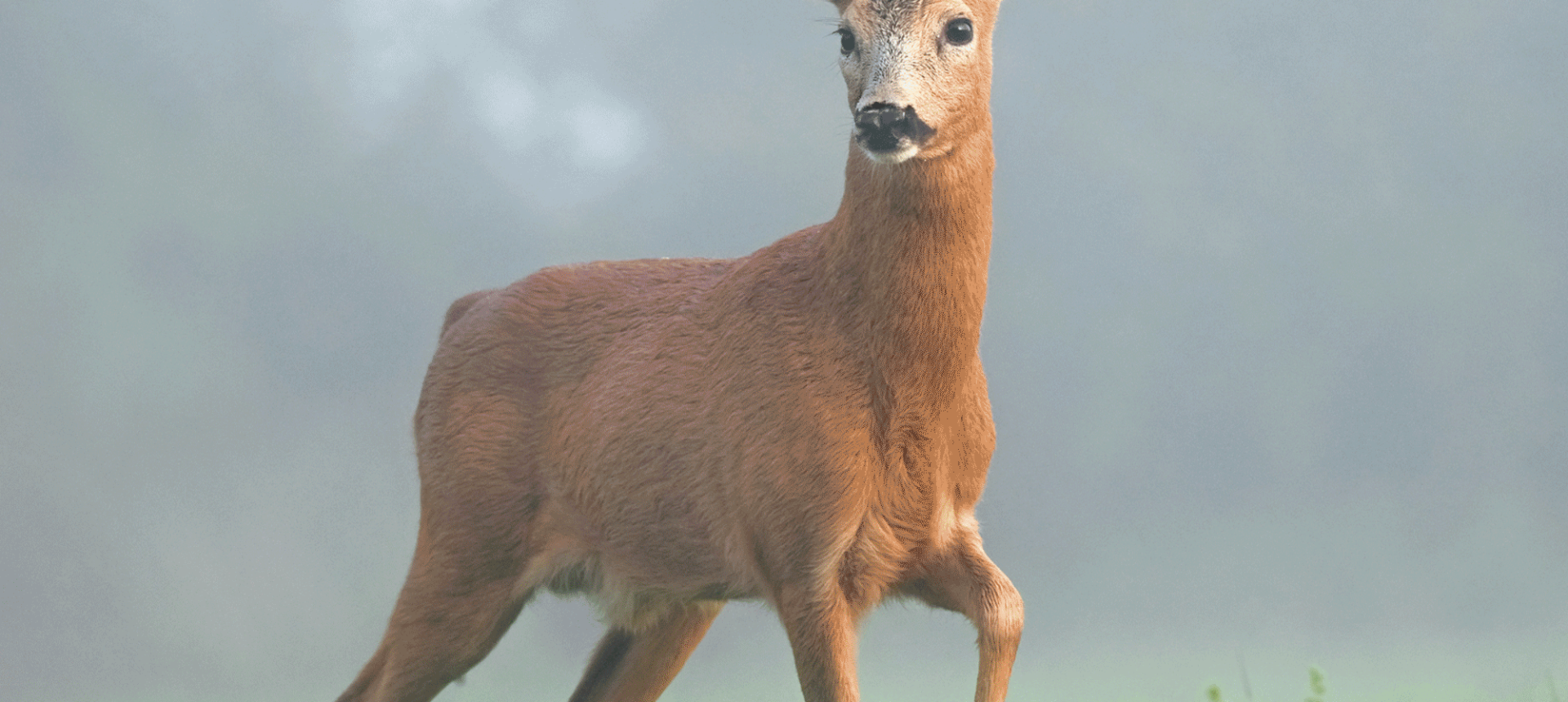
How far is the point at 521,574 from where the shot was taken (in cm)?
596

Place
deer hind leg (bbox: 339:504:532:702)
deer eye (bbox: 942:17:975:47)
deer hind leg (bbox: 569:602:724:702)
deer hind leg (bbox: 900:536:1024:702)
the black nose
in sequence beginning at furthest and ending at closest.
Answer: deer hind leg (bbox: 569:602:724:702), deer hind leg (bbox: 339:504:532:702), deer hind leg (bbox: 900:536:1024:702), deer eye (bbox: 942:17:975:47), the black nose

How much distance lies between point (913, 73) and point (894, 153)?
10.1 inches

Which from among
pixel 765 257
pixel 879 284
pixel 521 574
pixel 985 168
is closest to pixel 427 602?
pixel 521 574

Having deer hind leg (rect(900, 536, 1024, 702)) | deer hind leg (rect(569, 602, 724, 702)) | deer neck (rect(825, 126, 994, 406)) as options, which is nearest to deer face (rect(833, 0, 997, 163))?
deer neck (rect(825, 126, 994, 406))

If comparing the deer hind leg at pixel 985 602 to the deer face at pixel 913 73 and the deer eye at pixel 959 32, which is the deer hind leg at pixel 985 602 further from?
the deer eye at pixel 959 32

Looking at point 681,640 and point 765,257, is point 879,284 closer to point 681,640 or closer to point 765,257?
point 765,257

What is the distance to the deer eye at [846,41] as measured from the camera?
4848mm

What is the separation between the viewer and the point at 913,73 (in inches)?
183

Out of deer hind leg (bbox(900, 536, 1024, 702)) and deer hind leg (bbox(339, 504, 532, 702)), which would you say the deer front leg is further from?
deer hind leg (bbox(339, 504, 532, 702))

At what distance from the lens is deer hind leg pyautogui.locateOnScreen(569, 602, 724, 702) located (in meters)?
6.38

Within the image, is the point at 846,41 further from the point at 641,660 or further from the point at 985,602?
the point at 641,660

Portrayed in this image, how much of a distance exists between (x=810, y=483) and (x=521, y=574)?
154 cm

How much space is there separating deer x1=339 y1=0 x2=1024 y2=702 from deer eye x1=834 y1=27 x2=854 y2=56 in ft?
0.04

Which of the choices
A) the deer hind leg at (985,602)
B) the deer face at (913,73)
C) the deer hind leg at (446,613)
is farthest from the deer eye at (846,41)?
the deer hind leg at (446,613)
